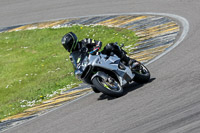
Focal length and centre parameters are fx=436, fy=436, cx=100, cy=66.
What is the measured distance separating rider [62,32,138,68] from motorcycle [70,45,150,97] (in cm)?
11

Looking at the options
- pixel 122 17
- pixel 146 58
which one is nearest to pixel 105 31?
pixel 122 17

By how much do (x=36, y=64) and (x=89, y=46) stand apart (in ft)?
17.9

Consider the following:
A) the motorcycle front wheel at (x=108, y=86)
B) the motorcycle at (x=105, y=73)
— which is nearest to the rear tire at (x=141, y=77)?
the motorcycle at (x=105, y=73)

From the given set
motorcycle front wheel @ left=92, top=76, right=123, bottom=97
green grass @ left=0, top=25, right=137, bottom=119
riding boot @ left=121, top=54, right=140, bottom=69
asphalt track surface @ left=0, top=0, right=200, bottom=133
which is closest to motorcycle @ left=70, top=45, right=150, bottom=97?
motorcycle front wheel @ left=92, top=76, right=123, bottom=97

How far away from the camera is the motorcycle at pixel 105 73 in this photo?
29.7ft

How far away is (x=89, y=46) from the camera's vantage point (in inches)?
376

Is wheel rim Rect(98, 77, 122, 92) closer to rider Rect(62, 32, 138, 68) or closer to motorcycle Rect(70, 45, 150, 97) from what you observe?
motorcycle Rect(70, 45, 150, 97)

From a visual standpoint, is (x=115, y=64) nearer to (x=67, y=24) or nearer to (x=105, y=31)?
(x=105, y=31)

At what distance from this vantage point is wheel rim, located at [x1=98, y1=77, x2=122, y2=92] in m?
9.05

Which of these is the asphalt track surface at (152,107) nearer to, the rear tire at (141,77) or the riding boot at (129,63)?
the rear tire at (141,77)

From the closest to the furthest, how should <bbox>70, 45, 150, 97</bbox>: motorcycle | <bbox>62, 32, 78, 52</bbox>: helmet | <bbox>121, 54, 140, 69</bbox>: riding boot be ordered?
<bbox>70, 45, 150, 97</bbox>: motorcycle < <bbox>62, 32, 78, 52</bbox>: helmet < <bbox>121, 54, 140, 69</bbox>: riding boot

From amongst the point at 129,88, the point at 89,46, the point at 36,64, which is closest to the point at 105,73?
the point at 89,46

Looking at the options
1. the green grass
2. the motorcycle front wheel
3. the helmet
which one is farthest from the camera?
the green grass

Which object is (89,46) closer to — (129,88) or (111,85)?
(111,85)
